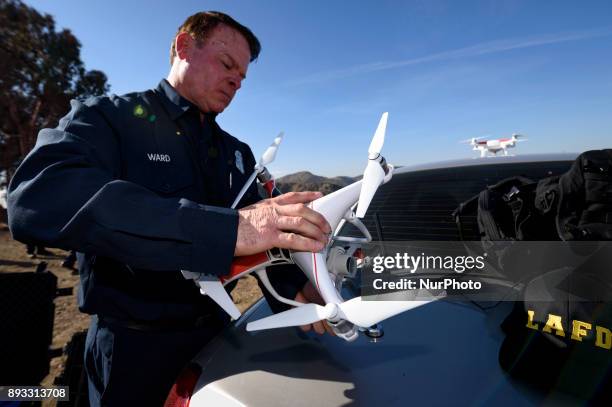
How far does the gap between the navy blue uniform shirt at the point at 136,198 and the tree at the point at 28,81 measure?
16945mm

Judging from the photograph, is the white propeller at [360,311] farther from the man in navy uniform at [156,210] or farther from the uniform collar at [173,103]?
the uniform collar at [173,103]

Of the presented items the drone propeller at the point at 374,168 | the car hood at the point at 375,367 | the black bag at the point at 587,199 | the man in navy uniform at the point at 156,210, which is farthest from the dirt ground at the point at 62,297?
the black bag at the point at 587,199

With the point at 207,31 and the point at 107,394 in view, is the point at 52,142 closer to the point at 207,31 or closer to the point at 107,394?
the point at 207,31

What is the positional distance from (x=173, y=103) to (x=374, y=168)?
1.18 metres

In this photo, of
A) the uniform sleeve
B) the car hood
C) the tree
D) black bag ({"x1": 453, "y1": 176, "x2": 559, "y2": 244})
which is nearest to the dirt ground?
the car hood

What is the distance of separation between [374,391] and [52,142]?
1.25 metres

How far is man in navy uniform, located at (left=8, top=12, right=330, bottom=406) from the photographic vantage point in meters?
0.82

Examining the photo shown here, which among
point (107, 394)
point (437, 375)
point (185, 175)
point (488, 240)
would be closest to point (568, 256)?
point (488, 240)

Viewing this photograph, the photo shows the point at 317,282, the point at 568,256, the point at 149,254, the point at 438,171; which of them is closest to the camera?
the point at 149,254

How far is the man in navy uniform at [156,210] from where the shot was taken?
0.82 metres

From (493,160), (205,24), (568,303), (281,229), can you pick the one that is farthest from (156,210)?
(493,160)

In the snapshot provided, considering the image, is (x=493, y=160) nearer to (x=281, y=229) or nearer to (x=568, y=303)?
(x=568, y=303)

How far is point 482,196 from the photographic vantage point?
1.67 meters

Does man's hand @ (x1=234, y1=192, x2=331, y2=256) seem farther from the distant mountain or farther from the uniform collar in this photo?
the uniform collar
